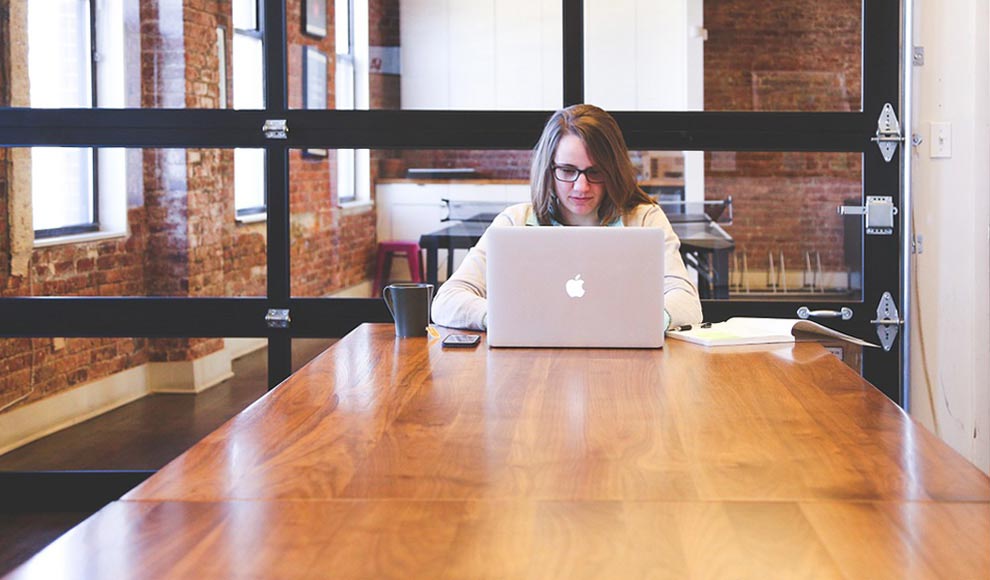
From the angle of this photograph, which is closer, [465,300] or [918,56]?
[465,300]

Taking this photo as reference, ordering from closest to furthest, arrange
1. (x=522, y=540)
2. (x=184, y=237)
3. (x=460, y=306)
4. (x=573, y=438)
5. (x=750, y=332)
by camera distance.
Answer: (x=522, y=540) → (x=573, y=438) → (x=750, y=332) → (x=460, y=306) → (x=184, y=237)

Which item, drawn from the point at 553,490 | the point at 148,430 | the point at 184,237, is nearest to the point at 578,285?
the point at 553,490

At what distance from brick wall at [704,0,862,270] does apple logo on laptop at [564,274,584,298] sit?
5.28ft

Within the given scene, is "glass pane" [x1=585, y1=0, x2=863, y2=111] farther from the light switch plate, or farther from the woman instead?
the woman

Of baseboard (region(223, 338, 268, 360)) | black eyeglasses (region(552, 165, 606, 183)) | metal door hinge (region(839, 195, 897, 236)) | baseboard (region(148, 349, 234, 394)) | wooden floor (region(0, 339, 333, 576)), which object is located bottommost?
wooden floor (region(0, 339, 333, 576))

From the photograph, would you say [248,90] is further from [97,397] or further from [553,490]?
[553,490]

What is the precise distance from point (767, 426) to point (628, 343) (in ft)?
2.36

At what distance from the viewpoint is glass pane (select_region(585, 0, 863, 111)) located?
3.68 metres

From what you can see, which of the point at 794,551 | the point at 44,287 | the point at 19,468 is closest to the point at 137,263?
the point at 44,287

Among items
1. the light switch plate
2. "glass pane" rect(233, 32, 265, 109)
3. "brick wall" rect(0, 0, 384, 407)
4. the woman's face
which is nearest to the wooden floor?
"brick wall" rect(0, 0, 384, 407)

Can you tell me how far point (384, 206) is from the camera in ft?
12.5

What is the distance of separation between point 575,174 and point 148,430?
6.23 ft

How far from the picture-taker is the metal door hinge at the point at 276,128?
3.76 meters

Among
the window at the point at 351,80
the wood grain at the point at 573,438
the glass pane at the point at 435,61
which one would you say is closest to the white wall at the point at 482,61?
the glass pane at the point at 435,61
